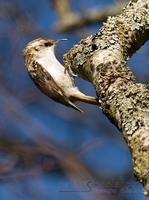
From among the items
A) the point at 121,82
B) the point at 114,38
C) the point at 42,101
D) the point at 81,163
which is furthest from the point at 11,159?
the point at 42,101

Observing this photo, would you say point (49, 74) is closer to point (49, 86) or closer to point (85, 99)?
point (49, 86)

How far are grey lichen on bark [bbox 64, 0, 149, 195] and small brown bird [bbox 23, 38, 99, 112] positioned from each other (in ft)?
1.49

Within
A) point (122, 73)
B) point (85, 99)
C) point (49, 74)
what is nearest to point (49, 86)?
point (49, 74)

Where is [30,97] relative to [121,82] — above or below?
below

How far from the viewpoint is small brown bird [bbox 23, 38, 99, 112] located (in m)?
2.51

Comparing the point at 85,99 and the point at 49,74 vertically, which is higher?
the point at 49,74

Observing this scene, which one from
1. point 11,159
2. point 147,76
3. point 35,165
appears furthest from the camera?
point 147,76

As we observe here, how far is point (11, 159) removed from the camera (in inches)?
116

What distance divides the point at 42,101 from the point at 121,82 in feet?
10.8

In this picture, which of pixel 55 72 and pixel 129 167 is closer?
pixel 55 72

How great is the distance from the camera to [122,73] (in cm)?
155

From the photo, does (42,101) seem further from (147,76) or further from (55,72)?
(55,72)

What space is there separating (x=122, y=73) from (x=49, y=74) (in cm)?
117

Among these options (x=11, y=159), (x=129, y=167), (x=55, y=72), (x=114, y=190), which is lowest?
(x=129, y=167)
